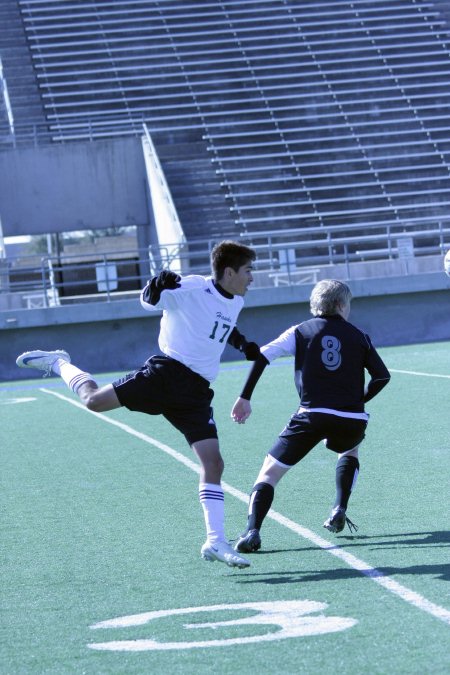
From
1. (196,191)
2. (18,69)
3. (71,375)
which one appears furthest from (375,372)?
(18,69)

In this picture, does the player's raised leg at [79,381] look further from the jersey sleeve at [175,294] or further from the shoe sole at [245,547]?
the shoe sole at [245,547]

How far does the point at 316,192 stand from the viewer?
98.4ft

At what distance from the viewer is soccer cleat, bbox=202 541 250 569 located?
5.53 metres

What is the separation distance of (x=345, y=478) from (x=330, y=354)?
69cm

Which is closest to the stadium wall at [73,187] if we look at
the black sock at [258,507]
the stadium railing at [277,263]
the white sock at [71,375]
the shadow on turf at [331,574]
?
the stadium railing at [277,263]

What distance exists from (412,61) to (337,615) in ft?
102

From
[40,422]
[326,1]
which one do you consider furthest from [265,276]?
[326,1]

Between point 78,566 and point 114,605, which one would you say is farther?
point 78,566

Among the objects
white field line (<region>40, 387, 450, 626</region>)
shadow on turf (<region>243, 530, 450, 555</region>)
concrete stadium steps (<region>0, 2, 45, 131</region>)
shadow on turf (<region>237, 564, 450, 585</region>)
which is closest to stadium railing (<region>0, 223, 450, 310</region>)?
concrete stadium steps (<region>0, 2, 45, 131</region>)

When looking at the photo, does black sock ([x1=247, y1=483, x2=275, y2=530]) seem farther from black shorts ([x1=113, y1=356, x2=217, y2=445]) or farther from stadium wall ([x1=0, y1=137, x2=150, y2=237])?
stadium wall ([x1=0, y1=137, x2=150, y2=237])

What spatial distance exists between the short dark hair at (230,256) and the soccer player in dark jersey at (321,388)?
1.36ft

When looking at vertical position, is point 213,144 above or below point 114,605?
above

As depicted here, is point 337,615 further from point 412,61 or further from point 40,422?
point 412,61

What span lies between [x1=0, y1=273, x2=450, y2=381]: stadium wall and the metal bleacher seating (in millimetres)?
3419
